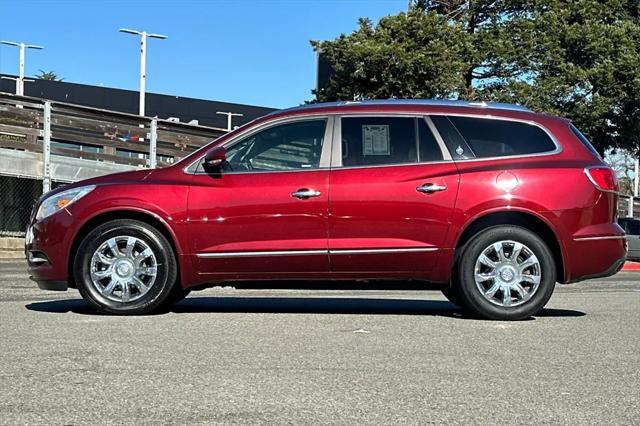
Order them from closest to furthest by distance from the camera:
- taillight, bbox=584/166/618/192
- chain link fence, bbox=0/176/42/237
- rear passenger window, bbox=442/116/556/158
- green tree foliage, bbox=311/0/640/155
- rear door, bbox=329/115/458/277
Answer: rear door, bbox=329/115/458/277, taillight, bbox=584/166/618/192, rear passenger window, bbox=442/116/556/158, chain link fence, bbox=0/176/42/237, green tree foliage, bbox=311/0/640/155

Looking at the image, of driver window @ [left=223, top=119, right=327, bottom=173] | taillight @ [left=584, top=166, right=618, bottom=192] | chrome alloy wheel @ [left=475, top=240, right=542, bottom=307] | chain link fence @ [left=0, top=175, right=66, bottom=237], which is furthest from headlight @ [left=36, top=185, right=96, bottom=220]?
chain link fence @ [left=0, top=175, right=66, bottom=237]

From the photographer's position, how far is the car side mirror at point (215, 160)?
604cm

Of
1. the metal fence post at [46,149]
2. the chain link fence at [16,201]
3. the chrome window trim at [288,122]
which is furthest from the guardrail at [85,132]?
the chrome window trim at [288,122]

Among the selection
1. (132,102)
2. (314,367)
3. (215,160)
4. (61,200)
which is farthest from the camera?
(132,102)

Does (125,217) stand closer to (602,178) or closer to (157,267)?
(157,267)

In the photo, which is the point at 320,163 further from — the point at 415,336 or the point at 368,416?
the point at 368,416

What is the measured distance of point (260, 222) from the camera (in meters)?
5.97

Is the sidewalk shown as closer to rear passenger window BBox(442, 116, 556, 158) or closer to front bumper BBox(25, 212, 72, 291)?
rear passenger window BBox(442, 116, 556, 158)

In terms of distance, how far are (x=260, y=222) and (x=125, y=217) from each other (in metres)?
1.10

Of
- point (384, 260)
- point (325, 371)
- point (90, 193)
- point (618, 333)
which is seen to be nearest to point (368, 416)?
point (325, 371)

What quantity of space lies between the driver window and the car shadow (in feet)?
4.23

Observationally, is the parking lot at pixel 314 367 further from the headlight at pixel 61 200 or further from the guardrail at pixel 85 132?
the guardrail at pixel 85 132

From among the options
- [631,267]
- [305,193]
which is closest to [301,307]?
[305,193]

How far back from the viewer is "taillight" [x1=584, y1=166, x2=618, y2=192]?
604 cm
